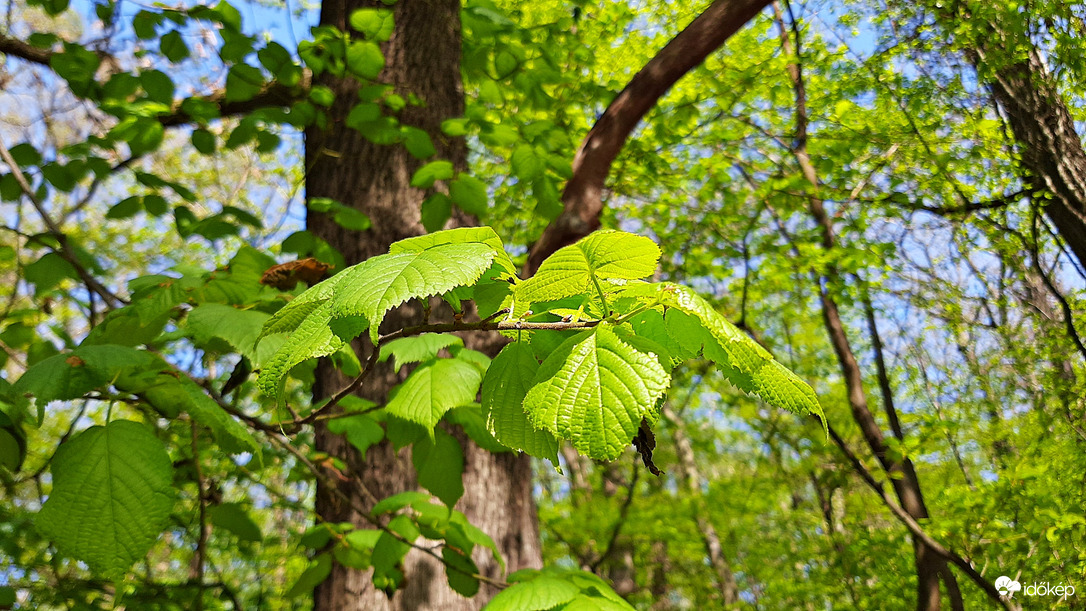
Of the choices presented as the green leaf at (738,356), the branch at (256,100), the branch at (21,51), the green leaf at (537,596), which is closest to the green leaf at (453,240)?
the green leaf at (738,356)

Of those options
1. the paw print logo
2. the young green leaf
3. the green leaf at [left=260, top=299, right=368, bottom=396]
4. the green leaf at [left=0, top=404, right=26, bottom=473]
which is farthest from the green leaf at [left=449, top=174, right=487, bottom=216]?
the paw print logo

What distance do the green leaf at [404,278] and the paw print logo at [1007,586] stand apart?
3.50m

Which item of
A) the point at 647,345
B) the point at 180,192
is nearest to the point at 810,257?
the point at 180,192

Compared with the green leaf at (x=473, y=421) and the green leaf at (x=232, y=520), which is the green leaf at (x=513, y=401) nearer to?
the green leaf at (x=473, y=421)

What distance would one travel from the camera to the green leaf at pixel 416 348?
44.3 inches

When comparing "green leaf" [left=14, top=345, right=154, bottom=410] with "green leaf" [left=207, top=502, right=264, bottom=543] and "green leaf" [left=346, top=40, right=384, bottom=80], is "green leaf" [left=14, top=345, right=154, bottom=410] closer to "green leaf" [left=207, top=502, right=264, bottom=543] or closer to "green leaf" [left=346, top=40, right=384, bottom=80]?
"green leaf" [left=207, top=502, right=264, bottom=543]

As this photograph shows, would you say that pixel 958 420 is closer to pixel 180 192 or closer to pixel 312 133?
pixel 312 133

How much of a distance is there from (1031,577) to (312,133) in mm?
3870

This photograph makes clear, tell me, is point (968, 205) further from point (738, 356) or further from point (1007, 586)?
point (738, 356)

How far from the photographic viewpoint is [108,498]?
0.77m

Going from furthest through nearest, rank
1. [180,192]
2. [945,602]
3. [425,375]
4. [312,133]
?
[945,602]
[312,133]
[180,192]
[425,375]

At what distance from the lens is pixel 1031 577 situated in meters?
2.98

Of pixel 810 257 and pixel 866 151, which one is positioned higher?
pixel 866 151

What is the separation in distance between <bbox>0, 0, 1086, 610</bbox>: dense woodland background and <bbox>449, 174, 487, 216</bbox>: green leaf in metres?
0.03
